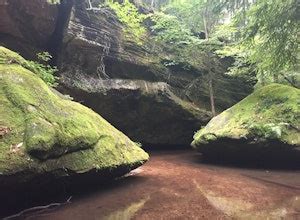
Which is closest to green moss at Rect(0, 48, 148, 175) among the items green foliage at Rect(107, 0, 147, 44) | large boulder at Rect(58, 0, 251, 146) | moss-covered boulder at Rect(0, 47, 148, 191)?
moss-covered boulder at Rect(0, 47, 148, 191)

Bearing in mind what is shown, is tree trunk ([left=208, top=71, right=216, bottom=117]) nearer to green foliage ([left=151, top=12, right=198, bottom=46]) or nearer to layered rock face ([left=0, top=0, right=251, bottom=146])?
layered rock face ([left=0, top=0, right=251, bottom=146])

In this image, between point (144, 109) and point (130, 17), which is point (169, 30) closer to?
point (130, 17)

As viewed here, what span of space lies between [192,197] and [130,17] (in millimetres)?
8559

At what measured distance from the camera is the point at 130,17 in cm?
1323

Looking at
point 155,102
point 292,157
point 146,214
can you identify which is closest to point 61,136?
point 146,214

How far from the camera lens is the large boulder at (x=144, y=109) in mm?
13625

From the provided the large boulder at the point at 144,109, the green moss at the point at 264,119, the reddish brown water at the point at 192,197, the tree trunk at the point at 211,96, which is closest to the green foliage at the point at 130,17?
the large boulder at the point at 144,109

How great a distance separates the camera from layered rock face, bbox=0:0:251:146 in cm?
1271

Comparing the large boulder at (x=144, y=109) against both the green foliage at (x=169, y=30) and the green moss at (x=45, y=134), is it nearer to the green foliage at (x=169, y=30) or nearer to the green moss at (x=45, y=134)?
the green foliage at (x=169, y=30)

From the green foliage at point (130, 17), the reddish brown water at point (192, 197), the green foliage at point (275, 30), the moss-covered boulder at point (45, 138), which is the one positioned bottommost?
the reddish brown water at point (192, 197)

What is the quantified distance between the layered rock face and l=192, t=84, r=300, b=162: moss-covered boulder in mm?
4107

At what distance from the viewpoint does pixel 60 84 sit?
1270 centimetres

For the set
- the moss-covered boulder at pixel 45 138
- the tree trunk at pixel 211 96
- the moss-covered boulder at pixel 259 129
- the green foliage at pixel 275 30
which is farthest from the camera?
the tree trunk at pixel 211 96

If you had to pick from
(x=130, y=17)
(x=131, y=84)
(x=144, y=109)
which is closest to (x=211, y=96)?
(x=144, y=109)
